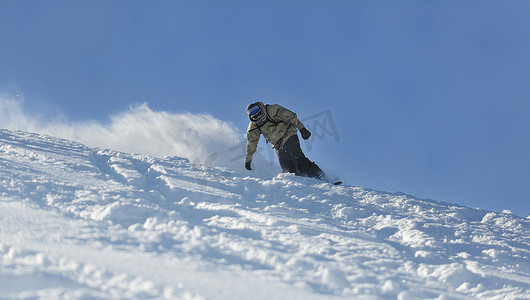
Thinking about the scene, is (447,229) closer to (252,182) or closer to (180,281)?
(252,182)

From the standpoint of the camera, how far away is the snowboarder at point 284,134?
9344 millimetres

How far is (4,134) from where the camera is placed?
10672 mm

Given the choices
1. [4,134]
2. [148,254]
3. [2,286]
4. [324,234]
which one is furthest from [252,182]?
[4,134]

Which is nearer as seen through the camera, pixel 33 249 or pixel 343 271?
pixel 33 249

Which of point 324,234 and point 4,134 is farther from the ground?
point 4,134

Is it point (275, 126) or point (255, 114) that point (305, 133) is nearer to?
point (275, 126)

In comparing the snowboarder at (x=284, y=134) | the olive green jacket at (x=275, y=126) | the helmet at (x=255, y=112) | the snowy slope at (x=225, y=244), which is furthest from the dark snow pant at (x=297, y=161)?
the snowy slope at (x=225, y=244)

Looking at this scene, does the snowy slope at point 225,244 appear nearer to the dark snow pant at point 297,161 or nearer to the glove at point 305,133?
the dark snow pant at point 297,161

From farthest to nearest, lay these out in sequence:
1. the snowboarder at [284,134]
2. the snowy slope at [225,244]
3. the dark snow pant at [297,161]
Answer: the dark snow pant at [297,161], the snowboarder at [284,134], the snowy slope at [225,244]

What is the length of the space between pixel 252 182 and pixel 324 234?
10.4ft

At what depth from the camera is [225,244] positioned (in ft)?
12.7

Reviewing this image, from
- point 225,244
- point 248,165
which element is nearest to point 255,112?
point 248,165

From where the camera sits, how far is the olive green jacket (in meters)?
9.34

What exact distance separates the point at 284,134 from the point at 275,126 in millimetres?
294
